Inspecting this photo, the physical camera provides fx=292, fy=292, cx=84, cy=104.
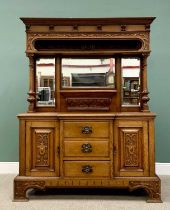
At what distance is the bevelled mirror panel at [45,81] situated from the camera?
2773mm

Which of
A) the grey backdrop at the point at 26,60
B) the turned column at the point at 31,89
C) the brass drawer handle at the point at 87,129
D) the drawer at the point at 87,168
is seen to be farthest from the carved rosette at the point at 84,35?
→ the drawer at the point at 87,168

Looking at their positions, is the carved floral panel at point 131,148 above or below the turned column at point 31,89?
below

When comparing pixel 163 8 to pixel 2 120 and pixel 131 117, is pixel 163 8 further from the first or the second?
pixel 2 120

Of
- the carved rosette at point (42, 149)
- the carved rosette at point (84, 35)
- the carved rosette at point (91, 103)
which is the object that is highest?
the carved rosette at point (84, 35)

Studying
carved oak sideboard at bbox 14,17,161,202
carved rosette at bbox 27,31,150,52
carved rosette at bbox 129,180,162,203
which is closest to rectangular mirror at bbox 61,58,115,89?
carved oak sideboard at bbox 14,17,161,202

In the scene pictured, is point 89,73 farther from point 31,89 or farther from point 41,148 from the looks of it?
point 41,148

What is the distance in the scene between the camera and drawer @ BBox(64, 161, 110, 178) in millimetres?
2424

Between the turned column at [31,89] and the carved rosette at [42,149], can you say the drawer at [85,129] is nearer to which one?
the carved rosette at [42,149]

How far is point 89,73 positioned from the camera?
2828 mm

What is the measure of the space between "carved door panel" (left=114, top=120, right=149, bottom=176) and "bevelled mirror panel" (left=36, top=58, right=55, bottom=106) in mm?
A: 747

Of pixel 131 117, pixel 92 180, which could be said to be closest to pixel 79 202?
pixel 92 180

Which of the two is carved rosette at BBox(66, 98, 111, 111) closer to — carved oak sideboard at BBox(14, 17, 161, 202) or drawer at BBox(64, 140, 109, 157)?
carved oak sideboard at BBox(14, 17, 161, 202)

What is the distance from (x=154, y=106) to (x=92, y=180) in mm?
1215

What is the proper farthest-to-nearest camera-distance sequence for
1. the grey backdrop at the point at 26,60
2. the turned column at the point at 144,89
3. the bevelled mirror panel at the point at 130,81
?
the grey backdrop at the point at 26,60
the bevelled mirror panel at the point at 130,81
the turned column at the point at 144,89
